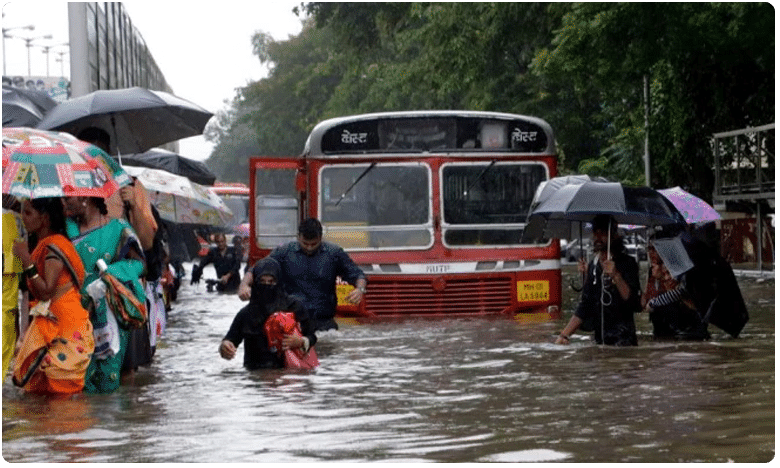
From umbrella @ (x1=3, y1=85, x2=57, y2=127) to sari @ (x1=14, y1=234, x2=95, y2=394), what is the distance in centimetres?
529

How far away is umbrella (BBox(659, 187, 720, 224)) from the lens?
1562 centimetres

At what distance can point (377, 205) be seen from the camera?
18.7 m

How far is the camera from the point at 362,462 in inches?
296

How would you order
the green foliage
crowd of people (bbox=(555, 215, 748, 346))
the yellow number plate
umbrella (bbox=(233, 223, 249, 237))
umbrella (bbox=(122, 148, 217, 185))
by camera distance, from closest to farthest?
crowd of people (bbox=(555, 215, 748, 346)) → the yellow number plate → the green foliage → umbrella (bbox=(122, 148, 217, 185)) → umbrella (bbox=(233, 223, 249, 237))

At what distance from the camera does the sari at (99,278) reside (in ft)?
36.0

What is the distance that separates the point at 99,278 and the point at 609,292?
4916mm

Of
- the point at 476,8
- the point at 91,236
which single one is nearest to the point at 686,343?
the point at 91,236

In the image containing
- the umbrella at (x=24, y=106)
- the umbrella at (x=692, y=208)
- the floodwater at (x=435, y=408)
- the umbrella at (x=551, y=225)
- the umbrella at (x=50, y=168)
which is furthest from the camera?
the umbrella at (x=24, y=106)

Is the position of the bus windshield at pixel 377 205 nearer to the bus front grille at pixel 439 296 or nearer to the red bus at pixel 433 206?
the red bus at pixel 433 206

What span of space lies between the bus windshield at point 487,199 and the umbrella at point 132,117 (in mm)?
3461

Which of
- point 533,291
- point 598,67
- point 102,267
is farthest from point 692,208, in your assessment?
point 598,67

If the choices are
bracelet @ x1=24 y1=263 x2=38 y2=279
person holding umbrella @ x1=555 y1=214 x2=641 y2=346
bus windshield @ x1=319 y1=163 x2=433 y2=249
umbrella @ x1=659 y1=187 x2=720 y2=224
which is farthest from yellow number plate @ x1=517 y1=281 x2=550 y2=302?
bracelet @ x1=24 y1=263 x2=38 y2=279

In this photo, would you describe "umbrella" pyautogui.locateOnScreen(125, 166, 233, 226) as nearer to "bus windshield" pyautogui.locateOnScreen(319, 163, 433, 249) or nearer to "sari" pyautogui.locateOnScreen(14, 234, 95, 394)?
"bus windshield" pyautogui.locateOnScreen(319, 163, 433, 249)

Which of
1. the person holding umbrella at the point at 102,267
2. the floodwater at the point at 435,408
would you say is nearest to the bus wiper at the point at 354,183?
the floodwater at the point at 435,408
